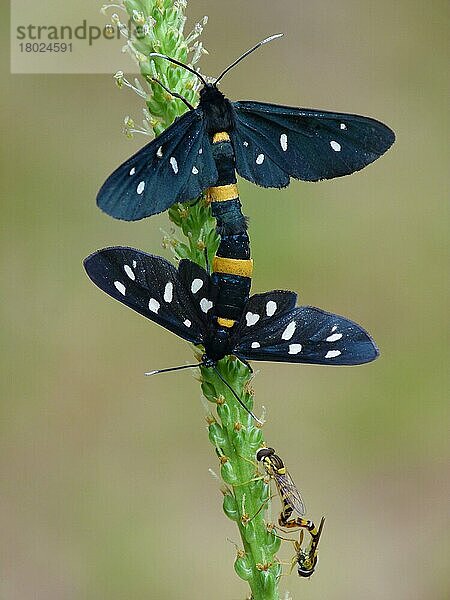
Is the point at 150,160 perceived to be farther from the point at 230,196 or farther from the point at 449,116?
the point at 449,116

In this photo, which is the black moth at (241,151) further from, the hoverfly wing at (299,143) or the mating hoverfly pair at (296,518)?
the mating hoverfly pair at (296,518)

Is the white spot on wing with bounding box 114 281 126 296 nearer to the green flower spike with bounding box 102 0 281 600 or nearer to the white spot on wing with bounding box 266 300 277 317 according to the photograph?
the green flower spike with bounding box 102 0 281 600

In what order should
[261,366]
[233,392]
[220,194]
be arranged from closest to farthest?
1. [233,392]
2. [220,194]
3. [261,366]

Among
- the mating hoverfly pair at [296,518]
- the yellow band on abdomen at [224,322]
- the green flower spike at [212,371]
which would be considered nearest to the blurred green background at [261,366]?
the mating hoverfly pair at [296,518]

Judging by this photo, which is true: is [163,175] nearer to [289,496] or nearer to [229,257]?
[229,257]

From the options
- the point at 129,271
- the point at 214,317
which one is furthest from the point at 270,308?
the point at 129,271

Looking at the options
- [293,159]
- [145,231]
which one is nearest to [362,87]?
[145,231]
